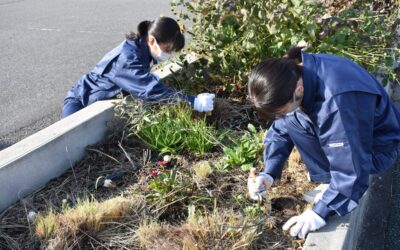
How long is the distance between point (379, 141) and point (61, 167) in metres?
1.76

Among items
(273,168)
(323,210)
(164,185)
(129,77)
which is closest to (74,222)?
(164,185)

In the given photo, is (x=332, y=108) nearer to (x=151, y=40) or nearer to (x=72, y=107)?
(x=151, y=40)

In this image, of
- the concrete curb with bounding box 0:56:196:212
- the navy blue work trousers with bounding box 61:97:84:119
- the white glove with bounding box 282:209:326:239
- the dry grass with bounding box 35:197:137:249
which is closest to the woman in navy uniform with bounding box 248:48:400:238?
the white glove with bounding box 282:209:326:239

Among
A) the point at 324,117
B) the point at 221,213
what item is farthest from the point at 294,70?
the point at 221,213

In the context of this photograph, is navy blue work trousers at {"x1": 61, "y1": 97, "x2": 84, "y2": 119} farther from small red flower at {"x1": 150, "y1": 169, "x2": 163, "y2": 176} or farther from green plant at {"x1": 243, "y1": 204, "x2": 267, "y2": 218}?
green plant at {"x1": 243, "y1": 204, "x2": 267, "y2": 218}

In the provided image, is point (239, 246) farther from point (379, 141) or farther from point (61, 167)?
point (61, 167)

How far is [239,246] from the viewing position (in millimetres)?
2037

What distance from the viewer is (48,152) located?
106 inches

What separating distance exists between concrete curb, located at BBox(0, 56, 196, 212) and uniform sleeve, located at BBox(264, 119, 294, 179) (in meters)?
1.14

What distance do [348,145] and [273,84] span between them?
15.9 inches

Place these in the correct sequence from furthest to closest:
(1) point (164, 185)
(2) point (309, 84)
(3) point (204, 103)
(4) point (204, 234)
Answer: (3) point (204, 103) → (1) point (164, 185) → (4) point (204, 234) → (2) point (309, 84)

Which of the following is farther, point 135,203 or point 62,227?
point 135,203

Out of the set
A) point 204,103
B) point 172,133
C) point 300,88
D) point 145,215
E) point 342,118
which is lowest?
point 145,215

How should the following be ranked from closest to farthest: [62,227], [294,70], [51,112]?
[294,70]
[62,227]
[51,112]
